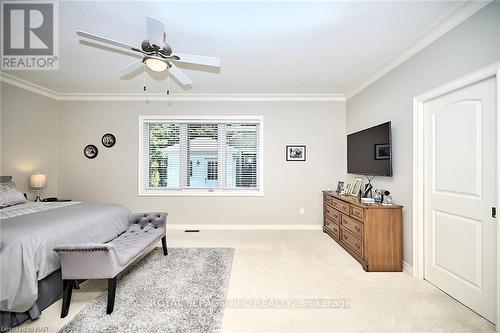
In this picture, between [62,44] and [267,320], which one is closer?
[267,320]

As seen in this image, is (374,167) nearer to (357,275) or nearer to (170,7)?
(357,275)

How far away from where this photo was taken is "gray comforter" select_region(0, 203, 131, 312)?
1729mm

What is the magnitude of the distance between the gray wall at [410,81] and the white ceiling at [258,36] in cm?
24

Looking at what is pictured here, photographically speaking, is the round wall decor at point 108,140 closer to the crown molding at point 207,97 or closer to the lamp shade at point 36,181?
the crown molding at point 207,97

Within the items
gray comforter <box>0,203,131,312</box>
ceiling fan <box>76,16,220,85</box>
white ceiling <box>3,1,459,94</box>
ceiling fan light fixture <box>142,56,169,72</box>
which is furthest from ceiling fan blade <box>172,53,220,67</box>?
gray comforter <box>0,203,131,312</box>

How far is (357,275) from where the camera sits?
2.67 meters

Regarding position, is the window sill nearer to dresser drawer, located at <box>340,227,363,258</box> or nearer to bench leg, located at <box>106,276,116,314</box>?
dresser drawer, located at <box>340,227,363,258</box>

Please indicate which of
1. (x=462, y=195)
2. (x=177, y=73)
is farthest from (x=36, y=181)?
(x=462, y=195)

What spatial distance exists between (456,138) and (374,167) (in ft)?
3.86

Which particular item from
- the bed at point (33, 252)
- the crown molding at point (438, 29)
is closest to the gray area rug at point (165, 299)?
the bed at point (33, 252)

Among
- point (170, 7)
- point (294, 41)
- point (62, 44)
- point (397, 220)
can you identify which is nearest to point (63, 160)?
point (62, 44)

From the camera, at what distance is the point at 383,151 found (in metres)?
3.07

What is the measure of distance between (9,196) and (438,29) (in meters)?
5.51

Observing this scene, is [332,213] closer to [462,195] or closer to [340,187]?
[340,187]
